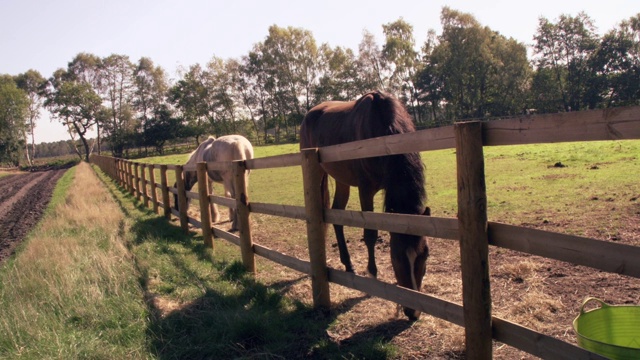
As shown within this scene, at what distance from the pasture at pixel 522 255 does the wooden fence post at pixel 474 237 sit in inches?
24.1

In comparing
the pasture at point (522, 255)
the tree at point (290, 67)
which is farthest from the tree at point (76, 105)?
the pasture at point (522, 255)

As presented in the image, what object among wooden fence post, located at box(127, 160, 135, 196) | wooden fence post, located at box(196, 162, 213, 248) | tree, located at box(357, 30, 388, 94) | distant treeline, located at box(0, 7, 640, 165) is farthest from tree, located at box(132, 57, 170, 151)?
wooden fence post, located at box(196, 162, 213, 248)

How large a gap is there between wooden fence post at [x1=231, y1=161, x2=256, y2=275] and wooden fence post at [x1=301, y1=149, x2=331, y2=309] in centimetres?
135

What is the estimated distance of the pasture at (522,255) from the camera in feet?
10.5

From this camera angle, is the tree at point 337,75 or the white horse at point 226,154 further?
the tree at point 337,75

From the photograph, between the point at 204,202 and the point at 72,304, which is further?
the point at 204,202

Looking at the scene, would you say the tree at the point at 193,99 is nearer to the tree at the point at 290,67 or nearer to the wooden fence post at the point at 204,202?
the tree at the point at 290,67

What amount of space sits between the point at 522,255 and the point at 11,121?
211 feet

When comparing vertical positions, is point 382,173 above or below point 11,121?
below

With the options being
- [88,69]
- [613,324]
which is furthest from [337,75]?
[613,324]

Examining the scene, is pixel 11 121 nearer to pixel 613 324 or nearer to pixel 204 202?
pixel 204 202

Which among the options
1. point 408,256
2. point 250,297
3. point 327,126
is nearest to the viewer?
point 408,256

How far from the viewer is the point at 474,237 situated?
7.13 feet

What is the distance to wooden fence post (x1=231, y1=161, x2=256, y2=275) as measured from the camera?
4984mm
